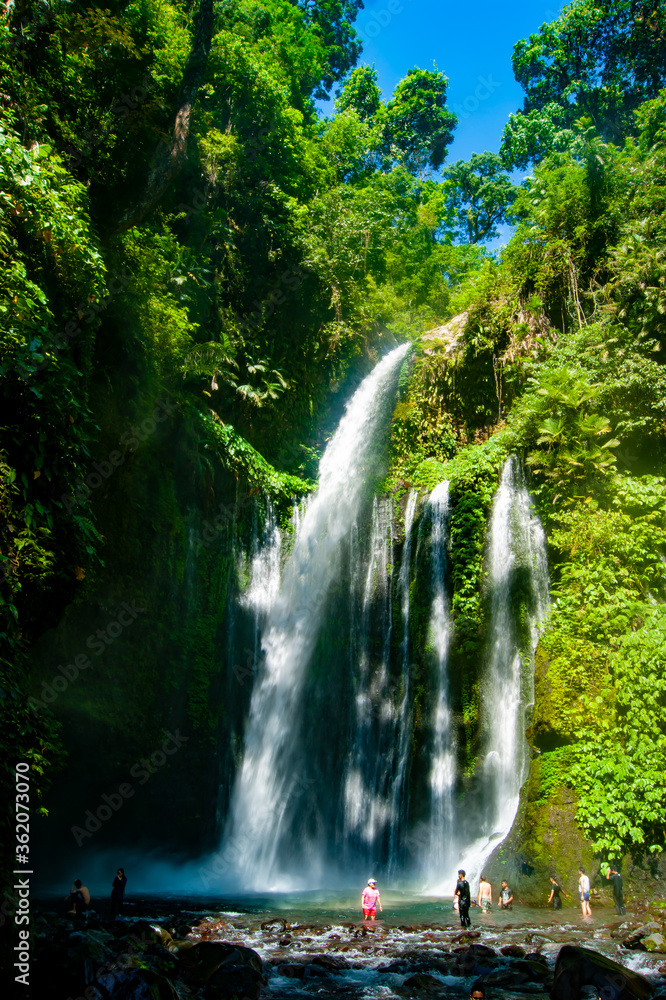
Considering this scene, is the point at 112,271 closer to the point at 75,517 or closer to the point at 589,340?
the point at 75,517

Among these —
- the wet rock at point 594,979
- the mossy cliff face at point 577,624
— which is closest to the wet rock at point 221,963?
the wet rock at point 594,979

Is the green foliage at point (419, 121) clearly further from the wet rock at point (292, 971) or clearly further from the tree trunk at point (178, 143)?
the wet rock at point (292, 971)

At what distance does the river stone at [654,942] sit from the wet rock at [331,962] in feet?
11.7

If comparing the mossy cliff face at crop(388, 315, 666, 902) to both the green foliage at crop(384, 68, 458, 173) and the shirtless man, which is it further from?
the green foliage at crop(384, 68, 458, 173)

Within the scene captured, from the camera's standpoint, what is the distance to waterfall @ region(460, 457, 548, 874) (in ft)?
41.3

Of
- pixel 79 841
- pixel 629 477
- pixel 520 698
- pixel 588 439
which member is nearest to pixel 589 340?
pixel 588 439

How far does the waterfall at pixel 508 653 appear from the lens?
12594 millimetres

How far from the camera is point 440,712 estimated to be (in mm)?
14211

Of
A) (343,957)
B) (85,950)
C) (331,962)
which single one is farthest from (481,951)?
(85,950)

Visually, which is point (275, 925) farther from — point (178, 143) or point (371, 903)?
point (178, 143)

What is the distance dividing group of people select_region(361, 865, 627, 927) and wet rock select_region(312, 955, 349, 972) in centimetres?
183

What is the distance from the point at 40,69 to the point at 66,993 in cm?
1432

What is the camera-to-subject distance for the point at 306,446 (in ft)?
67.6

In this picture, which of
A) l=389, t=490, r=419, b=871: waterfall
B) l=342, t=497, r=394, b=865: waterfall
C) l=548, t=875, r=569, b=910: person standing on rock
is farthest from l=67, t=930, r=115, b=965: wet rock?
l=342, t=497, r=394, b=865: waterfall
